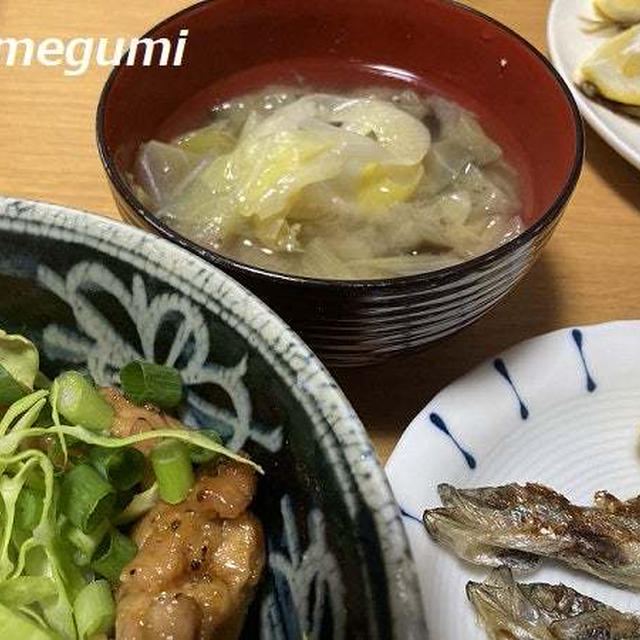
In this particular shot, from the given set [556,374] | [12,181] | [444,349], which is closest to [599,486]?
[556,374]

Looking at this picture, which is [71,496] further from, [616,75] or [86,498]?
[616,75]

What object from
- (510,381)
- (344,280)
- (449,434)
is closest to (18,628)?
(344,280)

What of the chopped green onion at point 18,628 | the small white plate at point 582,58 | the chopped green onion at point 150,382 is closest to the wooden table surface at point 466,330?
the small white plate at point 582,58

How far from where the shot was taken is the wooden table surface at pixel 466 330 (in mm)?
1101

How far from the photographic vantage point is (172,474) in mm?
684

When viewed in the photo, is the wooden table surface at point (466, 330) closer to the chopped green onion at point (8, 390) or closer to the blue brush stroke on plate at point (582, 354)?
the blue brush stroke on plate at point (582, 354)

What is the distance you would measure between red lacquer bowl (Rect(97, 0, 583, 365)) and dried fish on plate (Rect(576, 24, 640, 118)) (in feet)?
0.97

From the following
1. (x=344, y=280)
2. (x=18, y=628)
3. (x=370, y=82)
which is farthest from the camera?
(x=370, y=82)

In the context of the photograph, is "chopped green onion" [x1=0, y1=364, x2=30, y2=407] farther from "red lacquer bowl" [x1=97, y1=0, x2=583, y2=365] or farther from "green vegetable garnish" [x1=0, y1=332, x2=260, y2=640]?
"red lacquer bowl" [x1=97, y1=0, x2=583, y2=365]

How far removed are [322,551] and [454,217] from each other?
1.91 feet

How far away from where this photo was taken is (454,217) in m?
1.10

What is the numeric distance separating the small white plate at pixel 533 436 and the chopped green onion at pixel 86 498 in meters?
0.35

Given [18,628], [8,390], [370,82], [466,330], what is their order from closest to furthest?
[18,628], [8,390], [466,330], [370,82]

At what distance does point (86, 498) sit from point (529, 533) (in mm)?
465
